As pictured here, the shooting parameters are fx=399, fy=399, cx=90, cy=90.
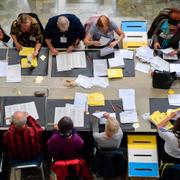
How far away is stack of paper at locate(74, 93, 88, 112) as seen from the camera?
5.16m

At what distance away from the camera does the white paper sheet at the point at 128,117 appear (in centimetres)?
505

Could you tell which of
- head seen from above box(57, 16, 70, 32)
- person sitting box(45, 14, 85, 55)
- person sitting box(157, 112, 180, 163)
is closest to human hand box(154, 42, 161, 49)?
person sitting box(45, 14, 85, 55)

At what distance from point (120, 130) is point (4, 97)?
5.31 feet

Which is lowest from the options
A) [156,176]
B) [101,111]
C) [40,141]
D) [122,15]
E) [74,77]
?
[156,176]

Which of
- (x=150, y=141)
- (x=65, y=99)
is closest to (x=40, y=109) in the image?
(x=65, y=99)

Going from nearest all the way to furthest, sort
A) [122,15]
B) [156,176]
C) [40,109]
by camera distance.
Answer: [156,176] < [40,109] < [122,15]

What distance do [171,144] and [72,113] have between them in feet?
4.32

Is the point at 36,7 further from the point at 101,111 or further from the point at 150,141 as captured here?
the point at 150,141

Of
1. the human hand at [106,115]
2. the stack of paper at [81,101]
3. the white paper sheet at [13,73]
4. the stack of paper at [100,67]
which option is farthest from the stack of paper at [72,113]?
the white paper sheet at [13,73]

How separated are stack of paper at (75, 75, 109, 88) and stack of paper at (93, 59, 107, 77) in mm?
77

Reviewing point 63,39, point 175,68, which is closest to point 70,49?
point 63,39

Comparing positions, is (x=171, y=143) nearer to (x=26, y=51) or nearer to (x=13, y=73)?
(x=13, y=73)

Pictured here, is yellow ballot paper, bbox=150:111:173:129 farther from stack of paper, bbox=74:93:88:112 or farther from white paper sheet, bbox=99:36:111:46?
white paper sheet, bbox=99:36:111:46

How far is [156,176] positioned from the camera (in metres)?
4.70
